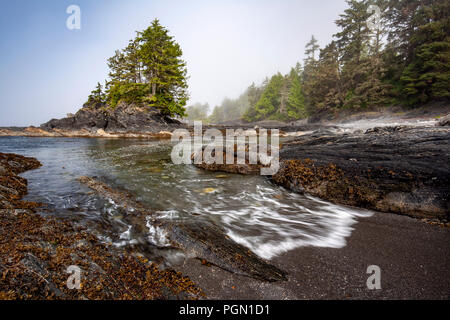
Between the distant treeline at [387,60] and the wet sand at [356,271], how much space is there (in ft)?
90.9

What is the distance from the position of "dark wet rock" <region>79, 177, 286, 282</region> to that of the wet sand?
0.33 feet

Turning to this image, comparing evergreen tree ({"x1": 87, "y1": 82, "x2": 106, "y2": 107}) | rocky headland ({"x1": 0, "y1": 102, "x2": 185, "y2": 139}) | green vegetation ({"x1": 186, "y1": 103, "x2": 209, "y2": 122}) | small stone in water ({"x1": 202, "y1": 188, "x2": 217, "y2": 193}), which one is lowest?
small stone in water ({"x1": 202, "y1": 188, "x2": 217, "y2": 193})

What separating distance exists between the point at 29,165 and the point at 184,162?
497 cm

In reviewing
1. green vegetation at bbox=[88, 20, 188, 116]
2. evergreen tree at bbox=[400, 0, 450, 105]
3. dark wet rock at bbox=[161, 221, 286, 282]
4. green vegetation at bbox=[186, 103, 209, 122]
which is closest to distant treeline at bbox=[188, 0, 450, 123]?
evergreen tree at bbox=[400, 0, 450, 105]

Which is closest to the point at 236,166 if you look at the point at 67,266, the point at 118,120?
→ the point at 67,266

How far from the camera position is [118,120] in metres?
21.3

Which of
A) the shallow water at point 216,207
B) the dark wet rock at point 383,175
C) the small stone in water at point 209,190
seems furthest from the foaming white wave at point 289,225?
the small stone in water at point 209,190

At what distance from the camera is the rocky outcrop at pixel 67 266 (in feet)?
4.17

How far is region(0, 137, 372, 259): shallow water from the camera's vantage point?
2.47m

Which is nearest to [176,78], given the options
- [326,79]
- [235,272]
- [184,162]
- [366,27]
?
[184,162]

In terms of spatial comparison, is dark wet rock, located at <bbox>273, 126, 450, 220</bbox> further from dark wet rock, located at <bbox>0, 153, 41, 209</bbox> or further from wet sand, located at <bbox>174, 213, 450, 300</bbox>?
dark wet rock, located at <bbox>0, 153, 41, 209</bbox>

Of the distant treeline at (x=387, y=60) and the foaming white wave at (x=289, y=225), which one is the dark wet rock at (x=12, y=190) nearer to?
the foaming white wave at (x=289, y=225)
